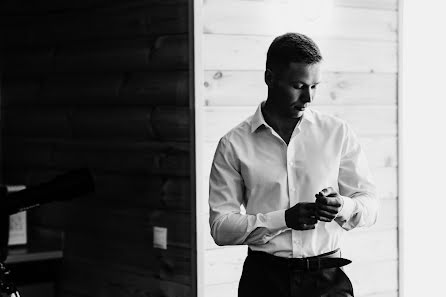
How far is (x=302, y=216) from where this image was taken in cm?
254

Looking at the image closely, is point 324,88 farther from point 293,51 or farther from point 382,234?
point 293,51

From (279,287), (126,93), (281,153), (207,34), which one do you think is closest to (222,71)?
(207,34)

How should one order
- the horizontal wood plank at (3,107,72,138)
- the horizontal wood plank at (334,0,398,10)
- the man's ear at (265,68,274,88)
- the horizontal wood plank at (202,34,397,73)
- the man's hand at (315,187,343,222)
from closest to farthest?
the man's hand at (315,187,343,222), the man's ear at (265,68,274,88), the horizontal wood plank at (202,34,397,73), the horizontal wood plank at (334,0,398,10), the horizontal wood plank at (3,107,72,138)

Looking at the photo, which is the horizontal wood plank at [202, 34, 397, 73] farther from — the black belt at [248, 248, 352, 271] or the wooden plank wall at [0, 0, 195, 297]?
the black belt at [248, 248, 352, 271]

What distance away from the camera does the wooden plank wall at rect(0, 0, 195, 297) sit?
12.6 feet

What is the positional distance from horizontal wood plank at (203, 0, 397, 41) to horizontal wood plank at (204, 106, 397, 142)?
31cm

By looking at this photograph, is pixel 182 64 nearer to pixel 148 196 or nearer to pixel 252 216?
pixel 148 196

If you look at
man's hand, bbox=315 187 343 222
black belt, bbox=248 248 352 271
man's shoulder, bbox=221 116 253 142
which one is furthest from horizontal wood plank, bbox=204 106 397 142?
man's hand, bbox=315 187 343 222

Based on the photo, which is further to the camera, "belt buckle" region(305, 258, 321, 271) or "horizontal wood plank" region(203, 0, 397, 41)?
"horizontal wood plank" region(203, 0, 397, 41)

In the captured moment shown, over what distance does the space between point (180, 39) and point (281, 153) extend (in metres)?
1.13

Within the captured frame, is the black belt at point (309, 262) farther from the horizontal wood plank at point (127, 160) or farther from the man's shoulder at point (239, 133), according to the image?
the horizontal wood plank at point (127, 160)

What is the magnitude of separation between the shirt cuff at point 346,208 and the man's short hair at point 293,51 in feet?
1.33

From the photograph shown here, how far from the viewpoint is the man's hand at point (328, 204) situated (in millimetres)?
2484

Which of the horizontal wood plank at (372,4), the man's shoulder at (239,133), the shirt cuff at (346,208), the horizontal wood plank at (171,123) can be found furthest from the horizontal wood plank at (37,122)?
the shirt cuff at (346,208)
